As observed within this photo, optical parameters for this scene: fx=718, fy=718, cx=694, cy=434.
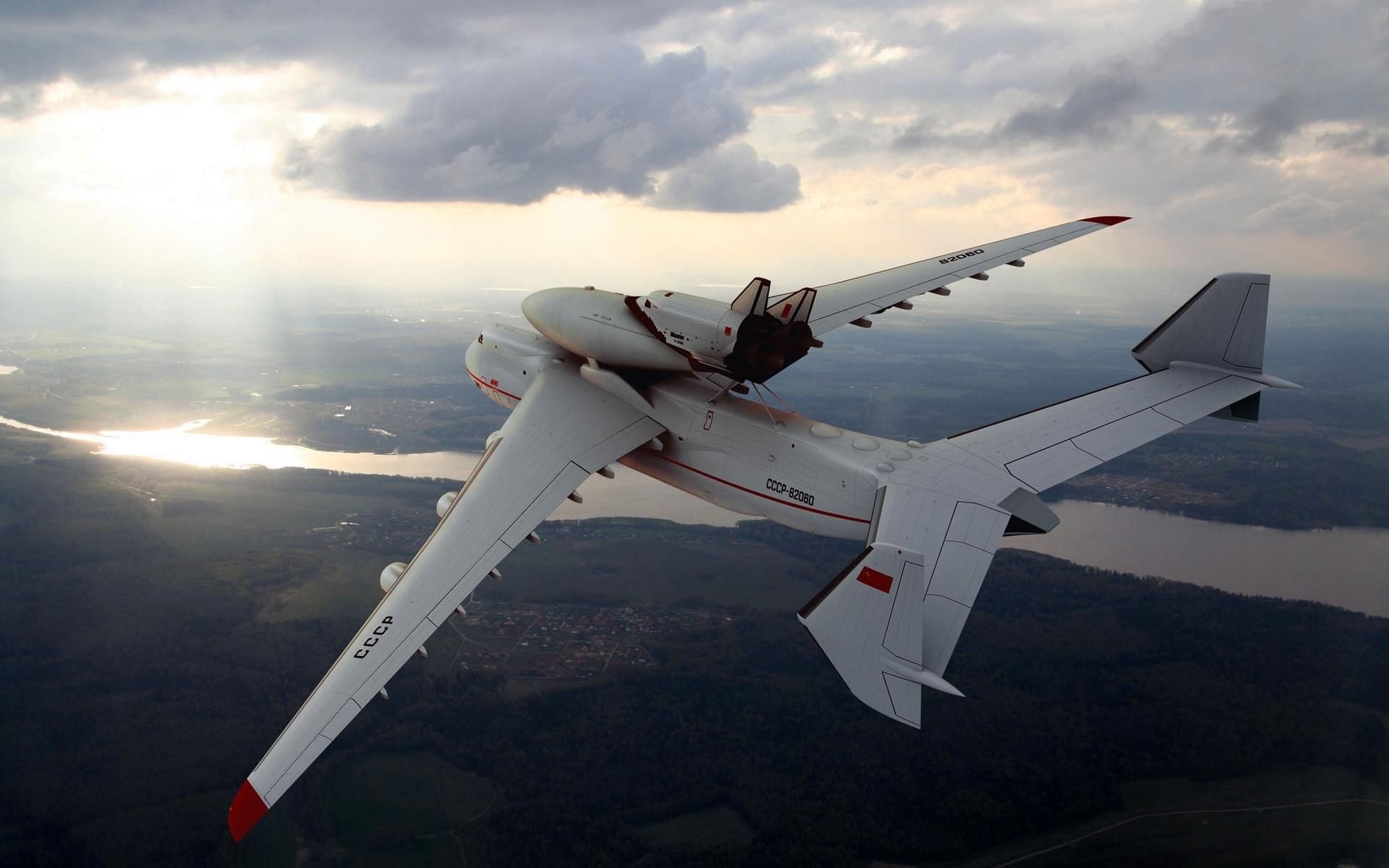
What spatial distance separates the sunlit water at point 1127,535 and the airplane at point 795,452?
2909 cm

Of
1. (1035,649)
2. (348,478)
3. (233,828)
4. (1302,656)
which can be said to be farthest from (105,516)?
(1302,656)

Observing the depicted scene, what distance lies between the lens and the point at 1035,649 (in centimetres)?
3978

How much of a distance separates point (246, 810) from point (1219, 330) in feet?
69.6

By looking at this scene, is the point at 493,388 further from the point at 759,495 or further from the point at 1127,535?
the point at 1127,535

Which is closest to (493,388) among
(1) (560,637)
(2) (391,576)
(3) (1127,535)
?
(2) (391,576)

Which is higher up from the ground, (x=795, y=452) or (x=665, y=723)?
(x=795, y=452)

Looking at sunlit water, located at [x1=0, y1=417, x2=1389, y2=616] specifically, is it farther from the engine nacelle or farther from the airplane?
the engine nacelle

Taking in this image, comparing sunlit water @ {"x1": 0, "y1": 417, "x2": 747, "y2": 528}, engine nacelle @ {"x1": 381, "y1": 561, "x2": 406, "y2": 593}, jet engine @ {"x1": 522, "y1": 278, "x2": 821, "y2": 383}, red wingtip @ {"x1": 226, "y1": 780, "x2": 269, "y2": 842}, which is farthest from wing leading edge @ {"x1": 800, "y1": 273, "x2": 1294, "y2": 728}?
sunlit water @ {"x1": 0, "y1": 417, "x2": 747, "y2": 528}

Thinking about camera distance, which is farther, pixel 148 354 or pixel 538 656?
pixel 148 354

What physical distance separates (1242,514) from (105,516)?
94573 millimetres

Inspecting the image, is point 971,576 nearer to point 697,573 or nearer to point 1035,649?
point 1035,649

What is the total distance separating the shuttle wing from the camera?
19188 millimetres

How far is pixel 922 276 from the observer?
20.4 meters

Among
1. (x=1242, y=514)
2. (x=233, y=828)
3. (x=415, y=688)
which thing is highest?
(x=233, y=828)
